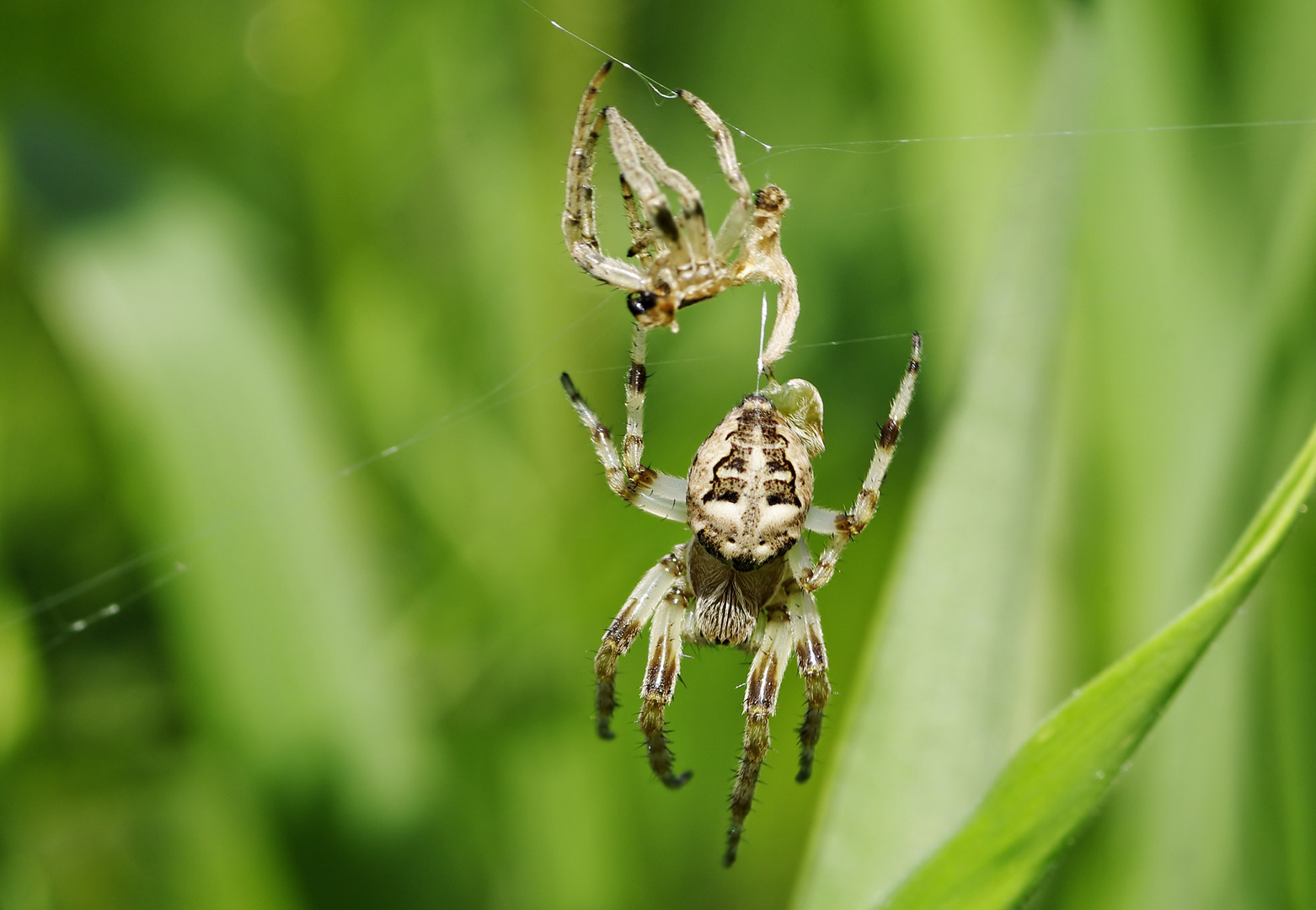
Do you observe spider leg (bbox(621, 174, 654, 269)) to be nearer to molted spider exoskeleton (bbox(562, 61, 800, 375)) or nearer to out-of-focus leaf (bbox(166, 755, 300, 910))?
molted spider exoskeleton (bbox(562, 61, 800, 375))

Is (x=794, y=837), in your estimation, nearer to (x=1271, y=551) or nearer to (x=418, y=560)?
(x=418, y=560)

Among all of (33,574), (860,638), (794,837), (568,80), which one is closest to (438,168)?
(568,80)

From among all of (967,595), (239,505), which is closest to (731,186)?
(967,595)

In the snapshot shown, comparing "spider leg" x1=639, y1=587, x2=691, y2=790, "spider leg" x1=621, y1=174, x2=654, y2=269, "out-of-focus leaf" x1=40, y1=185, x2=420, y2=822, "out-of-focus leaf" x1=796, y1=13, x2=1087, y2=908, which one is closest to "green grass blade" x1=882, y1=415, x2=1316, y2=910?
"out-of-focus leaf" x1=796, y1=13, x2=1087, y2=908

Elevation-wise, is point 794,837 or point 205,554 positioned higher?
point 205,554

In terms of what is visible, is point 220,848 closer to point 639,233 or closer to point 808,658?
point 808,658

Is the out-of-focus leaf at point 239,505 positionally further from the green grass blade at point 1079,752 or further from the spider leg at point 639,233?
the green grass blade at point 1079,752
